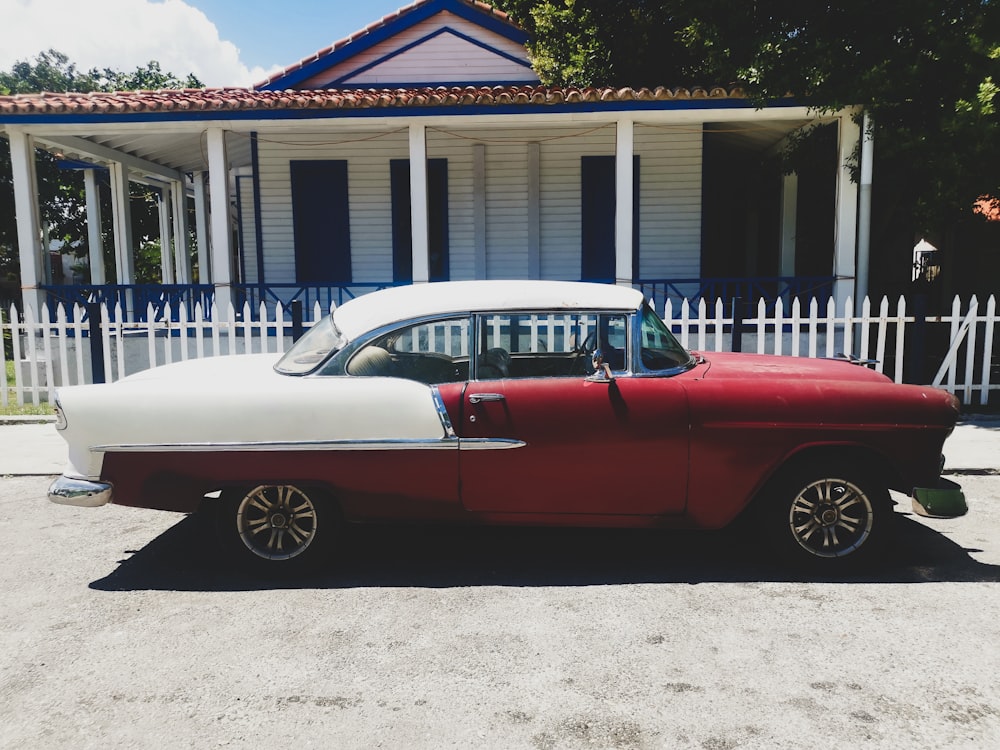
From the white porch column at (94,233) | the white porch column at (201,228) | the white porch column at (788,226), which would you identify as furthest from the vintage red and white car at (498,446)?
the white porch column at (201,228)

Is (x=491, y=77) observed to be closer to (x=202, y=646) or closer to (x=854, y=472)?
(x=854, y=472)

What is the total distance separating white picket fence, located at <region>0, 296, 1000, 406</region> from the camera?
869cm

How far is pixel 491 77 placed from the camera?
14.1m

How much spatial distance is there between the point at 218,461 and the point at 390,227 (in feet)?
32.6

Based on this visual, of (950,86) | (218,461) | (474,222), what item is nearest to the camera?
(218,461)

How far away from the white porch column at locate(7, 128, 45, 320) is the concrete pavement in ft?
9.54

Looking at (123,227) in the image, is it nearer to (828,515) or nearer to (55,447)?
(55,447)

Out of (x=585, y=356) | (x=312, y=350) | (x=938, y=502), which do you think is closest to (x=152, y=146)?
(x=312, y=350)

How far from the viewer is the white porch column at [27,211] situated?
36.0ft

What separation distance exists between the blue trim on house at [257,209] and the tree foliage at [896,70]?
736 cm

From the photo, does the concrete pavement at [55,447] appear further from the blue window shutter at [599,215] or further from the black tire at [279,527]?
the blue window shutter at [599,215]

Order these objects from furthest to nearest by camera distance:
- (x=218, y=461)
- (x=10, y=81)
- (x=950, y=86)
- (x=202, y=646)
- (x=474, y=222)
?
(x=10, y=81), (x=474, y=222), (x=950, y=86), (x=218, y=461), (x=202, y=646)

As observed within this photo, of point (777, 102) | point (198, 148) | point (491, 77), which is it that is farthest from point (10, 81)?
point (777, 102)

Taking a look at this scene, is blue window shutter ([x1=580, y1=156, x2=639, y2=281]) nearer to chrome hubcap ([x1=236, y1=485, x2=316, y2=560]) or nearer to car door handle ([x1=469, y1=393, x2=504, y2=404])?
car door handle ([x1=469, y1=393, x2=504, y2=404])
